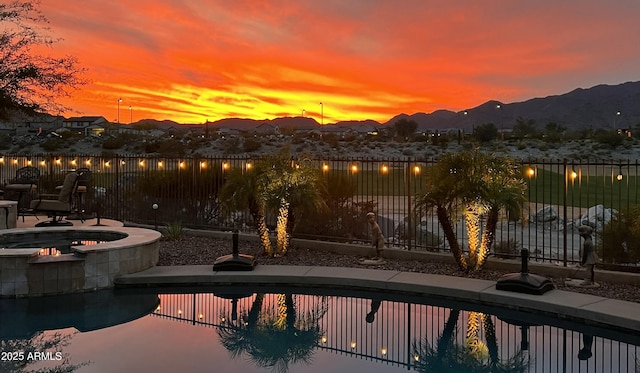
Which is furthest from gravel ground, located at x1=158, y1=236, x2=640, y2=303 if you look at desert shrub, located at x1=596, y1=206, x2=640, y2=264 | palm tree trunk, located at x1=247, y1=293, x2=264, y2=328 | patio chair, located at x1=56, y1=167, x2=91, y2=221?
patio chair, located at x1=56, y1=167, x2=91, y2=221

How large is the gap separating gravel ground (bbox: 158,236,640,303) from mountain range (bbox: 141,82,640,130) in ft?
303

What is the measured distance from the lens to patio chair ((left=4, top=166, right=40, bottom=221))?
1461 centimetres

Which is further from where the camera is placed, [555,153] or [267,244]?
[555,153]

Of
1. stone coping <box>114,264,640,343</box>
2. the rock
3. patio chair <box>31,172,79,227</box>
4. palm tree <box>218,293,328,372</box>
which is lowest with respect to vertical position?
palm tree <box>218,293,328,372</box>

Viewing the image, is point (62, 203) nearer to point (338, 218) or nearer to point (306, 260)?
point (306, 260)

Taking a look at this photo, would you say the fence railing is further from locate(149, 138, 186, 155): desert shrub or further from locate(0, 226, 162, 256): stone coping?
locate(149, 138, 186, 155): desert shrub

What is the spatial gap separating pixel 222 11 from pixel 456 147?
1509 inches

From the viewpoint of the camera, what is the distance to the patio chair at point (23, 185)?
47.9 ft

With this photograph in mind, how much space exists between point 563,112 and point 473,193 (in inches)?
4644

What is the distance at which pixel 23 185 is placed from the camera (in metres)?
14.6

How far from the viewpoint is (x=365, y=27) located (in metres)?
20.9

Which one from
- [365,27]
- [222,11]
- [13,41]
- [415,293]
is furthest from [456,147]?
[415,293]

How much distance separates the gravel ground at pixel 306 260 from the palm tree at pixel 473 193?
1.54ft

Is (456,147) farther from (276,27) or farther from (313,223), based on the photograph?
(313,223)
